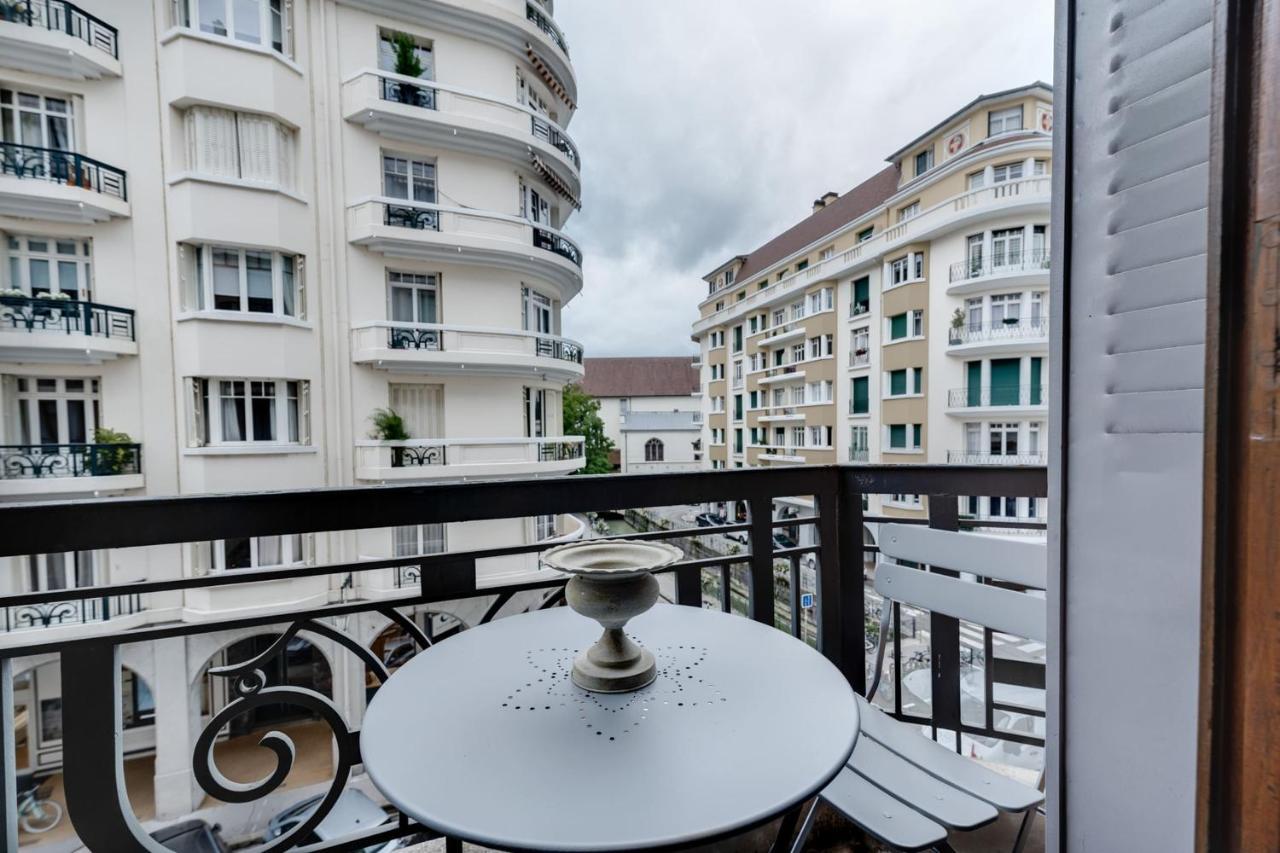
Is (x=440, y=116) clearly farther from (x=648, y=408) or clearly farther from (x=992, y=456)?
(x=648, y=408)

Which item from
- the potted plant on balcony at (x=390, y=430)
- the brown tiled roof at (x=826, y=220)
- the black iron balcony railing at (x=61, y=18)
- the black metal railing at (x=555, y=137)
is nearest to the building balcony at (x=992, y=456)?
the brown tiled roof at (x=826, y=220)

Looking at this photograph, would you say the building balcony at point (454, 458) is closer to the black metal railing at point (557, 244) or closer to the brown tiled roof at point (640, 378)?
the black metal railing at point (557, 244)

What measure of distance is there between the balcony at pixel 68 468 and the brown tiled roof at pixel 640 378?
2486cm

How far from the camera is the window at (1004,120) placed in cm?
997

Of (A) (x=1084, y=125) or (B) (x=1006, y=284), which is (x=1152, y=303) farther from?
(B) (x=1006, y=284)

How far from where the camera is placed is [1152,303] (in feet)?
1.65

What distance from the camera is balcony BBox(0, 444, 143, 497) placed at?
5.88m

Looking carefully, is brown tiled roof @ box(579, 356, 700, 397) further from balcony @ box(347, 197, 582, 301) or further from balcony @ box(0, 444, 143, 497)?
balcony @ box(0, 444, 143, 497)

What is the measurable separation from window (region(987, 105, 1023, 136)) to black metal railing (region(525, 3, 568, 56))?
850 cm

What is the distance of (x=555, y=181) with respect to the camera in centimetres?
859

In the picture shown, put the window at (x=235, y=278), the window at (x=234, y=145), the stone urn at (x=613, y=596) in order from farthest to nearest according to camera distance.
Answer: the window at (x=235, y=278), the window at (x=234, y=145), the stone urn at (x=613, y=596)

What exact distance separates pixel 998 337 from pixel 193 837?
44.2 ft

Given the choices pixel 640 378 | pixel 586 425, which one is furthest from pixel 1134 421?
pixel 640 378

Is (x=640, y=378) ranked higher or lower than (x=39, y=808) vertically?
higher
